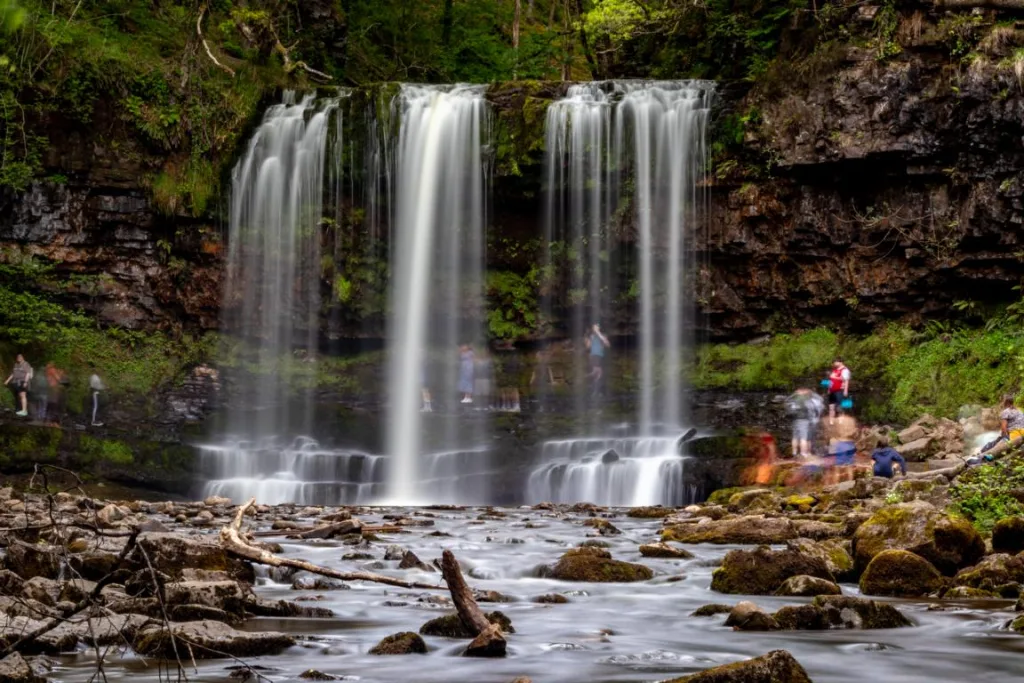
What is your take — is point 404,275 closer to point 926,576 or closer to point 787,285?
point 787,285

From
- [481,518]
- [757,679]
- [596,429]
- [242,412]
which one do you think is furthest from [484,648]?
[242,412]

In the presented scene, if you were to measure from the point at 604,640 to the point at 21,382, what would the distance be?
1839cm

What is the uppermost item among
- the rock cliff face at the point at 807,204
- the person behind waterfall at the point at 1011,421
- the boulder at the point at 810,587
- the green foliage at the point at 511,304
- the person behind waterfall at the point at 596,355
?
the rock cliff face at the point at 807,204

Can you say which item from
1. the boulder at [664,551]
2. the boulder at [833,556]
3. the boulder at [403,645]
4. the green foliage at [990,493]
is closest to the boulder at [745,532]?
the boulder at [664,551]

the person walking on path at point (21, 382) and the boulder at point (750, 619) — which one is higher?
the person walking on path at point (21, 382)

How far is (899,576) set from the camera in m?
8.57

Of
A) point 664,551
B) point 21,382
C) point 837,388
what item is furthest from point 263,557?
point 21,382

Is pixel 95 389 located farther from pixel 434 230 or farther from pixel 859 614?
pixel 859 614

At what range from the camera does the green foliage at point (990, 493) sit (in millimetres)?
10242

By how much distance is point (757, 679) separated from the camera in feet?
15.4

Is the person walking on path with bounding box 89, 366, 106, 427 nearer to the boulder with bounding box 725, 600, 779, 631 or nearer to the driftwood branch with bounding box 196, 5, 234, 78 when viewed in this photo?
the driftwood branch with bounding box 196, 5, 234, 78

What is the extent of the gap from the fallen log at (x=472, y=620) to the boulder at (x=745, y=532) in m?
5.56

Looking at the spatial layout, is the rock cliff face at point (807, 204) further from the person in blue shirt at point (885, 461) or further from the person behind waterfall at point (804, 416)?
the person in blue shirt at point (885, 461)

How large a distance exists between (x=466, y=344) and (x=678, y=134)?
285 inches
